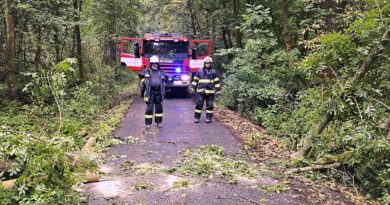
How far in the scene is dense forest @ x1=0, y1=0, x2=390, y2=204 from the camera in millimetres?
5184

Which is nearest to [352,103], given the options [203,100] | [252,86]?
[203,100]

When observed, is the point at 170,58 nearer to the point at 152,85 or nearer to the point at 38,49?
the point at 38,49

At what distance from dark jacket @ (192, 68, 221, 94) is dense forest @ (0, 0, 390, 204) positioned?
202 centimetres

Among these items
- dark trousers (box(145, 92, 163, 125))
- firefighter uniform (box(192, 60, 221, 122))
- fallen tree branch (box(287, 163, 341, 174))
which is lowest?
fallen tree branch (box(287, 163, 341, 174))

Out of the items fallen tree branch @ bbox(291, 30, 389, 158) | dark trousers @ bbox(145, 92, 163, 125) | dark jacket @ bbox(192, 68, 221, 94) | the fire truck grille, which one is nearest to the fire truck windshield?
the fire truck grille

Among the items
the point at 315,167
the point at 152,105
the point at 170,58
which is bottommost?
the point at 315,167

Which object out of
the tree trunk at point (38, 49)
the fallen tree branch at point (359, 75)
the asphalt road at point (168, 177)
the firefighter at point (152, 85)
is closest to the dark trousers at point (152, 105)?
the firefighter at point (152, 85)

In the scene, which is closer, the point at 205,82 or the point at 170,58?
the point at 205,82

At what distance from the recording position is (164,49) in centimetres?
1594

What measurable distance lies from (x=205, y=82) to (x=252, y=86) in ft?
8.62

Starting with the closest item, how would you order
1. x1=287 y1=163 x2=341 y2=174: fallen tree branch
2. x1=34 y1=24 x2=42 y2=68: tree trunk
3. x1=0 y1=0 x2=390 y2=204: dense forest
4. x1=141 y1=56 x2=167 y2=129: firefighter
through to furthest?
x1=0 y1=0 x2=390 y2=204: dense forest, x1=287 y1=163 x2=341 y2=174: fallen tree branch, x1=141 y1=56 x2=167 y2=129: firefighter, x1=34 y1=24 x2=42 y2=68: tree trunk

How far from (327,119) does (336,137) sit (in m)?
0.47

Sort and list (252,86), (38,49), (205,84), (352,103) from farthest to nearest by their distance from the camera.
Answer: (38,49) → (252,86) → (205,84) → (352,103)

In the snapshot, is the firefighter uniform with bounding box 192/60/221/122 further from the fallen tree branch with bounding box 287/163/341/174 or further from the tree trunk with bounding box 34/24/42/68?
the tree trunk with bounding box 34/24/42/68
